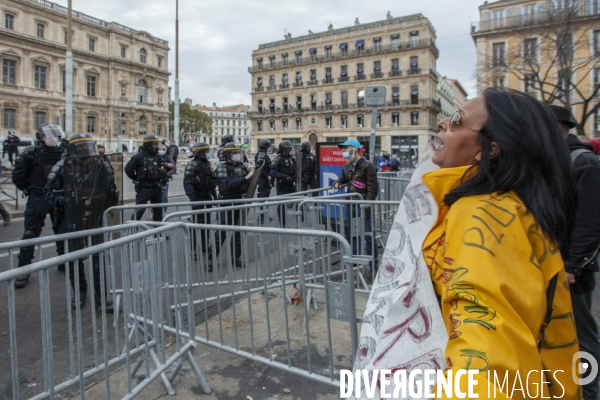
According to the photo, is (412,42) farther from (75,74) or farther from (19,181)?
(19,181)

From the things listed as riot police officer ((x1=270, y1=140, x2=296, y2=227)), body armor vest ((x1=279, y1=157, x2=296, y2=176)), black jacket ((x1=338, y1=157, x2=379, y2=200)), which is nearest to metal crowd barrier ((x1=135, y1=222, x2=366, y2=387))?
black jacket ((x1=338, y1=157, x2=379, y2=200))

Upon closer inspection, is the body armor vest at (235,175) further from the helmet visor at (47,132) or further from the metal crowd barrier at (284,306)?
the helmet visor at (47,132)

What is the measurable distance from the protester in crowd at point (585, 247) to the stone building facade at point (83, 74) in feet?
159

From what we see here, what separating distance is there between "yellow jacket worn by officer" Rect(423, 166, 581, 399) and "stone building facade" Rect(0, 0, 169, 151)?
49.1 m

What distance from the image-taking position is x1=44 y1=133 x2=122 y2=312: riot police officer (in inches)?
170

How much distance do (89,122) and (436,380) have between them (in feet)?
213

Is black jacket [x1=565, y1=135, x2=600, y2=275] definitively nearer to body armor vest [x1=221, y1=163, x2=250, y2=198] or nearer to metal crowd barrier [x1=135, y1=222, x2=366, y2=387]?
metal crowd barrier [x1=135, y1=222, x2=366, y2=387]

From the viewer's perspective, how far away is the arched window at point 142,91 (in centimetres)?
6353

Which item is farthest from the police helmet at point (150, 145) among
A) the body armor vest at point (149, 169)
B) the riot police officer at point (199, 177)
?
the riot police officer at point (199, 177)

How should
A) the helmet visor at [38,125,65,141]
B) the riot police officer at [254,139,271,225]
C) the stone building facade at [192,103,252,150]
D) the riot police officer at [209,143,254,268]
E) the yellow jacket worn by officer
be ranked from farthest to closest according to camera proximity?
1. the stone building facade at [192,103,252,150]
2. the riot police officer at [254,139,271,225]
3. the riot police officer at [209,143,254,268]
4. the helmet visor at [38,125,65,141]
5. the yellow jacket worn by officer

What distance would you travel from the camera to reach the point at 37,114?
51344 millimetres

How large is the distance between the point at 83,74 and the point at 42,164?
59978 millimetres

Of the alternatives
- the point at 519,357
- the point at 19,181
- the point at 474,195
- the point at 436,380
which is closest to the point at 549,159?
the point at 474,195

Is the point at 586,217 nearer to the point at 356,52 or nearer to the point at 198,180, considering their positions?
the point at 198,180
